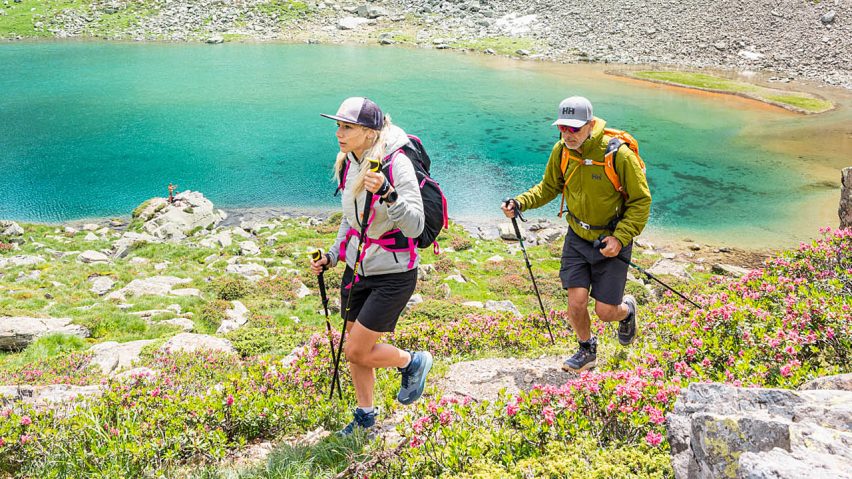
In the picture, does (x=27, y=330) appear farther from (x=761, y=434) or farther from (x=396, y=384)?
(x=761, y=434)

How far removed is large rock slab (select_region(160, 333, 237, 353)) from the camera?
1002 centimetres

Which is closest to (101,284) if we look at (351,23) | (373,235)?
(373,235)

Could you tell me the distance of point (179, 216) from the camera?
2577cm

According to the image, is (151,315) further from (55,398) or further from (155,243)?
(155,243)

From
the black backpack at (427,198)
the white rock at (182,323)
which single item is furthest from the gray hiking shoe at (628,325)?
the white rock at (182,323)

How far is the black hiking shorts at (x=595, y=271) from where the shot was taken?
7.05 m

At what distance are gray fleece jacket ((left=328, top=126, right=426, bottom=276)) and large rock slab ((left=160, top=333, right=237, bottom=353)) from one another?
5839 mm

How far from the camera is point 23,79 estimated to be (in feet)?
188

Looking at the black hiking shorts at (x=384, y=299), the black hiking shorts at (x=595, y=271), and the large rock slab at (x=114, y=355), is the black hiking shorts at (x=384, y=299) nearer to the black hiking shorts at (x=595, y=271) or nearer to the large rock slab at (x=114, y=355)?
the black hiking shorts at (x=595, y=271)

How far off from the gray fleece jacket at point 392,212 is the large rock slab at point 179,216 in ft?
70.5

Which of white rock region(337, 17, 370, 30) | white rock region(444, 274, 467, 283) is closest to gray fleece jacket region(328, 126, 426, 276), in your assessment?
white rock region(444, 274, 467, 283)

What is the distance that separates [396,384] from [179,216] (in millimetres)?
22130

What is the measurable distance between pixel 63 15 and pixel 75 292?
349 ft

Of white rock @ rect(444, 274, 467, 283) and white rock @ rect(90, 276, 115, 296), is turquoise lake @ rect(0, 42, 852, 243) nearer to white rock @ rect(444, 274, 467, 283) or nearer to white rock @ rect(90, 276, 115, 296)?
white rock @ rect(444, 274, 467, 283)
